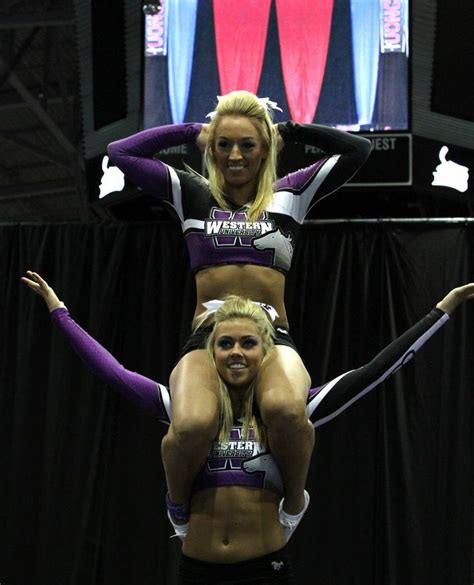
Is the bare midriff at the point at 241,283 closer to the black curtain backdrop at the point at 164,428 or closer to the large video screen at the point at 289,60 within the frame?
the black curtain backdrop at the point at 164,428

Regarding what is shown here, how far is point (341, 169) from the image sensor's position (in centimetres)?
347

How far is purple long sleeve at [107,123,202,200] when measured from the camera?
3449 millimetres

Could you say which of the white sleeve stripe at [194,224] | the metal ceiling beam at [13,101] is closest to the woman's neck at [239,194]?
the white sleeve stripe at [194,224]

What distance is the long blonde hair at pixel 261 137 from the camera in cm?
332

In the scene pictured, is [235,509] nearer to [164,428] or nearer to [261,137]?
[261,137]

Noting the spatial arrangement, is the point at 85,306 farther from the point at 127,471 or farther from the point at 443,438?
the point at 443,438

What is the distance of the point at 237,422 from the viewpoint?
3.19 metres

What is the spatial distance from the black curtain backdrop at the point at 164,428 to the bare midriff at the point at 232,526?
1916 millimetres

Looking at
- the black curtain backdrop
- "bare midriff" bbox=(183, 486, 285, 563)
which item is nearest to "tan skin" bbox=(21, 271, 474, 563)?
"bare midriff" bbox=(183, 486, 285, 563)

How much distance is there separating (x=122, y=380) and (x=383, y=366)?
88 centimetres

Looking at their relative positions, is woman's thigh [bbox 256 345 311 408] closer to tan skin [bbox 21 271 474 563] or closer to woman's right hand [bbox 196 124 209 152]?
tan skin [bbox 21 271 474 563]

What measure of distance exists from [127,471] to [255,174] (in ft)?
7.77

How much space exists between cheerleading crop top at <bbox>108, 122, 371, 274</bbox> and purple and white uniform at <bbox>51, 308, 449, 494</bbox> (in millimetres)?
447

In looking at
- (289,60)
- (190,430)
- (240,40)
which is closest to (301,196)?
(190,430)
